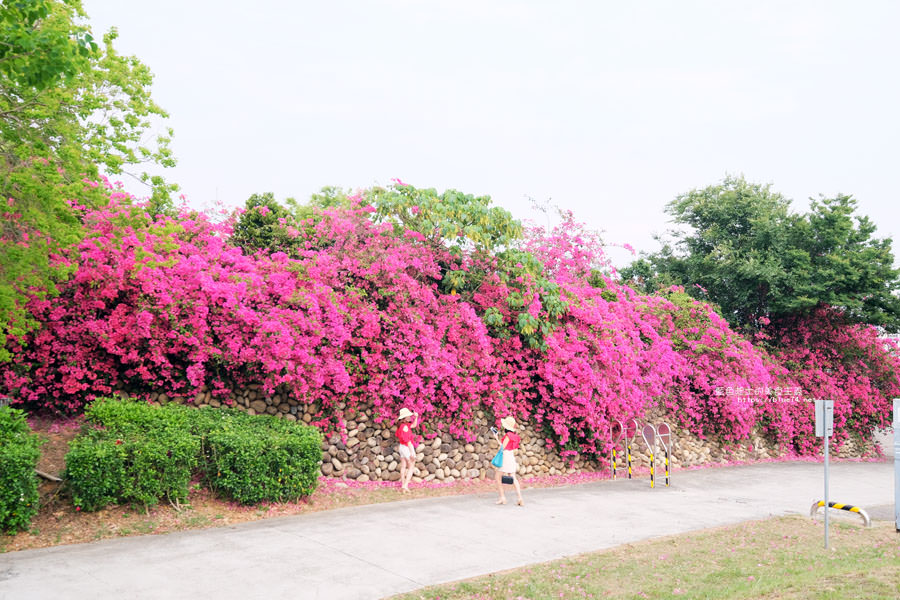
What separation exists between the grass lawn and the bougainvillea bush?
17.7 ft

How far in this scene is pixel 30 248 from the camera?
28.9 feet

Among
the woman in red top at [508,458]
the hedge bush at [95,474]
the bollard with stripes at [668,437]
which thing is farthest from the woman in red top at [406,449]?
the bollard with stripes at [668,437]

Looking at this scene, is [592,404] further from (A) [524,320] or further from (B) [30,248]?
(B) [30,248]

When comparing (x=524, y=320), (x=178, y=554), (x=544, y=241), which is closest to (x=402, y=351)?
(x=524, y=320)

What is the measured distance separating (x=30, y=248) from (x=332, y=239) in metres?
6.03

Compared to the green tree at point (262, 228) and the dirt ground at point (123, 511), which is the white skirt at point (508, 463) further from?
the green tree at point (262, 228)

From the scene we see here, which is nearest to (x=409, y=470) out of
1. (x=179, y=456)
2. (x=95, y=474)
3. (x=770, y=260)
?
(x=179, y=456)

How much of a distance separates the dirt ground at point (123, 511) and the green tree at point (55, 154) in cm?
166

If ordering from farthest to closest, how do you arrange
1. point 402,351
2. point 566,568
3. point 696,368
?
point 696,368
point 402,351
point 566,568

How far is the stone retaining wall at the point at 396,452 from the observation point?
39.0 feet

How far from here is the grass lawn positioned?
6.38m

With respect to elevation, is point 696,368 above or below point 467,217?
below

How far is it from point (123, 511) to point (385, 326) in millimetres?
5528

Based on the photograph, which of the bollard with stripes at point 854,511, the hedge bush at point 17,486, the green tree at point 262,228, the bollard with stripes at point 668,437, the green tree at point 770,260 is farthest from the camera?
the green tree at point 770,260
